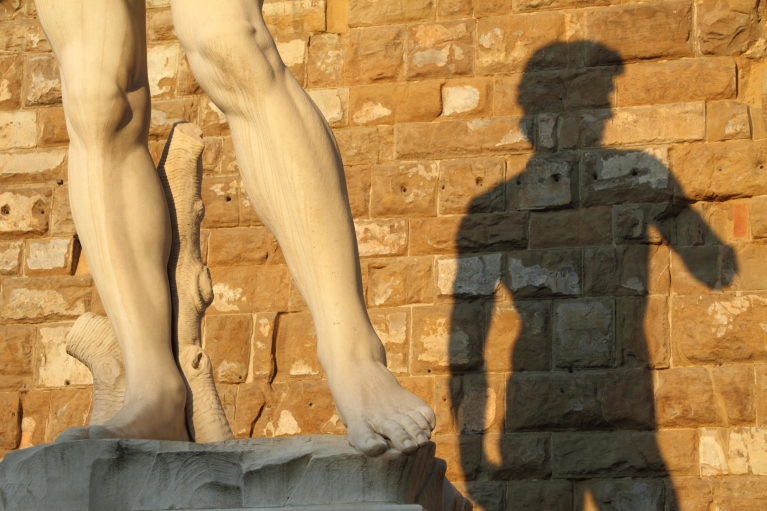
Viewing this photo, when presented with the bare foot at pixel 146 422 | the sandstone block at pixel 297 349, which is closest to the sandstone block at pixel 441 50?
the sandstone block at pixel 297 349

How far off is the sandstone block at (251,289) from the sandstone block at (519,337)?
97cm

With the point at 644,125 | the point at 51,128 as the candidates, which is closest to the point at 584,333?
the point at 644,125

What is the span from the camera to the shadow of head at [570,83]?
220 inches

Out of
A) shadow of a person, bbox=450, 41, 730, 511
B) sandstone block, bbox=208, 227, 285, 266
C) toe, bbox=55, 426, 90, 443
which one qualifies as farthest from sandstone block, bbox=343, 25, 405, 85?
toe, bbox=55, 426, 90, 443

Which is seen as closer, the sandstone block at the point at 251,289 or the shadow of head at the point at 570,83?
the shadow of head at the point at 570,83

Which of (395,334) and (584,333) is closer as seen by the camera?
(584,333)

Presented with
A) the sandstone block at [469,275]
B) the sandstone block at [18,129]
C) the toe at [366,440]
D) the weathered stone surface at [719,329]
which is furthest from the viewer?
the sandstone block at [18,129]

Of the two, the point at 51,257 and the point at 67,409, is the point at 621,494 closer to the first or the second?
the point at 67,409

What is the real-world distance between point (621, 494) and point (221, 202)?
7.52 ft

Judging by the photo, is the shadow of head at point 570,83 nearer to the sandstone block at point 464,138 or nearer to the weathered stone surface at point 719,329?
the sandstone block at point 464,138

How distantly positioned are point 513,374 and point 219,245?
5.01ft

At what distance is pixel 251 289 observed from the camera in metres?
5.78

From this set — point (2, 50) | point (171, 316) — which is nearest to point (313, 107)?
point (171, 316)

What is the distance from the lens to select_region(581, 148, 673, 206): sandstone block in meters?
5.38
